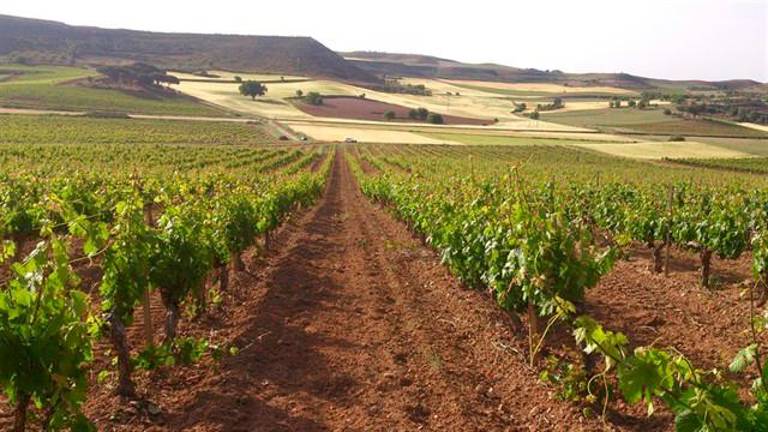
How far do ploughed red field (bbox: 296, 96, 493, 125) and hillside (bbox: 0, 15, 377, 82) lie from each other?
52.1 meters

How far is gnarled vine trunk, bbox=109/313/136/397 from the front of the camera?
666 cm

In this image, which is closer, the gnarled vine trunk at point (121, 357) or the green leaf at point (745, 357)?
the green leaf at point (745, 357)

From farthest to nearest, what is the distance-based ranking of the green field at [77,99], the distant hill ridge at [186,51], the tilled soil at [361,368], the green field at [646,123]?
the distant hill ridge at [186,51], the green field at [77,99], the green field at [646,123], the tilled soil at [361,368]

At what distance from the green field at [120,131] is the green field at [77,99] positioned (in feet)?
43.4

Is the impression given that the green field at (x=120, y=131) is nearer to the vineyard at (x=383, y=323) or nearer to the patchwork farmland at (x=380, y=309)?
the patchwork farmland at (x=380, y=309)

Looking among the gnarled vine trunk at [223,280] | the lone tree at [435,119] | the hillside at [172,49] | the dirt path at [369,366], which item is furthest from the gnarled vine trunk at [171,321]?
the hillside at [172,49]

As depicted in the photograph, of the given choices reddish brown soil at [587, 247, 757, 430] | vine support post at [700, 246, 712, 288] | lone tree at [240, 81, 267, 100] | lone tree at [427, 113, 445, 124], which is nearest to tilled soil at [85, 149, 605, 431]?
reddish brown soil at [587, 247, 757, 430]

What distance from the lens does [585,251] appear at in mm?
7203

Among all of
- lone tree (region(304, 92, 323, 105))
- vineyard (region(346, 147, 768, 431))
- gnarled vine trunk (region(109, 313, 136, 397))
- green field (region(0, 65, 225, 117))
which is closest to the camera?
vineyard (region(346, 147, 768, 431))

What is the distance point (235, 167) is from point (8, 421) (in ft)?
116

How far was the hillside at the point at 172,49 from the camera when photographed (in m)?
157

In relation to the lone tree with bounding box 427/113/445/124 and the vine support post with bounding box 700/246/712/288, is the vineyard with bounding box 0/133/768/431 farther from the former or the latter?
the lone tree with bounding box 427/113/445/124

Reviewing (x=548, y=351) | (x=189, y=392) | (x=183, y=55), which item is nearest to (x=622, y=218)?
(x=548, y=351)

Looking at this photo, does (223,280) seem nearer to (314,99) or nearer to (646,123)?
(646,123)
